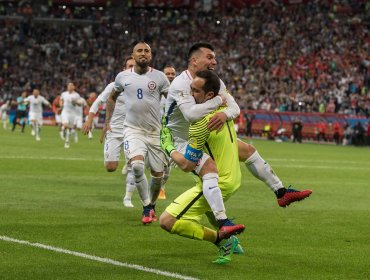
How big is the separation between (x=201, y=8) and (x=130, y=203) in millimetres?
62106

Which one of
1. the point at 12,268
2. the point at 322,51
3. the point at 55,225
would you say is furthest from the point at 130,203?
the point at 322,51

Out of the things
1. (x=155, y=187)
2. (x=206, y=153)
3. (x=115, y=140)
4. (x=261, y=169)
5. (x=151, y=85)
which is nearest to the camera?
(x=206, y=153)

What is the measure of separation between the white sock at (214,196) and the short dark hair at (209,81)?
3.06 ft

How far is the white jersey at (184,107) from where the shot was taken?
10391 mm

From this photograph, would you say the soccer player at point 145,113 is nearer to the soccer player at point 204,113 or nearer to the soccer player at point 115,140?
the soccer player at point 115,140

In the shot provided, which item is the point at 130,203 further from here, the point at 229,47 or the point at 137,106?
the point at 229,47

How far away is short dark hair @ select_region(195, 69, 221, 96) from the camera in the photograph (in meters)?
10.4

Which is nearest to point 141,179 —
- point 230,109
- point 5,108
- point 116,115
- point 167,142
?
point 116,115

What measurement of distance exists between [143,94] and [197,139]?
5.17 m

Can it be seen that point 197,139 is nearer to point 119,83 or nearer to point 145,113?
point 145,113

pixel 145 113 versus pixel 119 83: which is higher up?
pixel 119 83

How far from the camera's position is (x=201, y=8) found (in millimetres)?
78375

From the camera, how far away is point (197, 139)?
34.1ft

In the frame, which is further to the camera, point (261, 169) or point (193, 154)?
point (261, 169)
